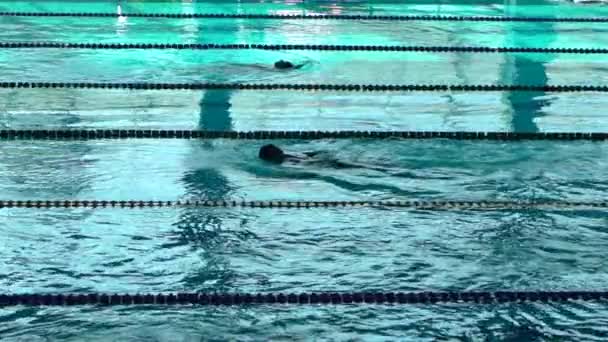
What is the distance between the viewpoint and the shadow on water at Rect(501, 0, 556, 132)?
22.5 feet

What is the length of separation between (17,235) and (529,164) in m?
2.62

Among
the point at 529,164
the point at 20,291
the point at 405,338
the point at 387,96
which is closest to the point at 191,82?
the point at 387,96

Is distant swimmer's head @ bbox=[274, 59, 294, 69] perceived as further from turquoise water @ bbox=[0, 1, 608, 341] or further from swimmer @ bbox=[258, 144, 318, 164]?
swimmer @ bbox=[258, 144, 318, 164]

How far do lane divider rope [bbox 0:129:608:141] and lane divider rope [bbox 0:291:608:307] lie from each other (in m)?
2.40

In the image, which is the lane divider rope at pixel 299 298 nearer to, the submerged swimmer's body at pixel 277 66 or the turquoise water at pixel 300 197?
the turquoise water at pixel 300 197

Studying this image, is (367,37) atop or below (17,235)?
atop

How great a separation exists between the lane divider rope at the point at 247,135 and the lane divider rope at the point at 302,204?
4.01 feet

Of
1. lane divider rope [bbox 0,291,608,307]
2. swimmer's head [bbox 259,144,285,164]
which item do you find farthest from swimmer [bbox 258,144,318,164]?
lane divider rope [bbox 0,291,608,307]

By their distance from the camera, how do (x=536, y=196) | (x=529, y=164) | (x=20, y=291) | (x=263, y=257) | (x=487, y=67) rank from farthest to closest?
(x=487, y=67) < (x=529, y=164) < (x=536, y=196) < (x=263, y=257) < (x=20, y=291)

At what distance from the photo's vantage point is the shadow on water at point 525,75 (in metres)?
6.86

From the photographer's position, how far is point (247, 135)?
6.09 m

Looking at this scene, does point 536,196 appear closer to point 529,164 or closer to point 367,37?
point 529,164

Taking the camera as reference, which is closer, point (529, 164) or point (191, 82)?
point (529, 164)

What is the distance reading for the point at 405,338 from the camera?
345 cm
